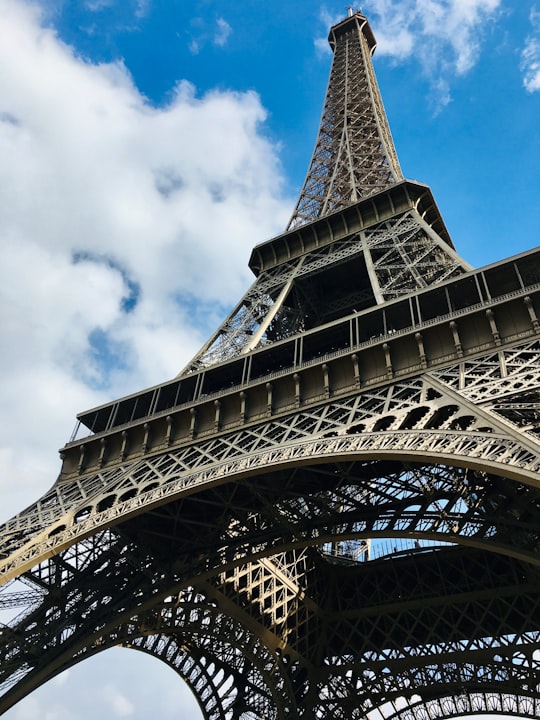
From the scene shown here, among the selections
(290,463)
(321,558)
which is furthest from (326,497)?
(321,558)

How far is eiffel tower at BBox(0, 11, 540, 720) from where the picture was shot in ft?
49.9

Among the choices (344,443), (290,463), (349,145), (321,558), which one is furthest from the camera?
(349,145)

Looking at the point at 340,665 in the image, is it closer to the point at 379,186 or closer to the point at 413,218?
the point at 413,218

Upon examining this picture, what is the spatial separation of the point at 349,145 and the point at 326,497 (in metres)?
24.2

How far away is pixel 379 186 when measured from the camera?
33219mm

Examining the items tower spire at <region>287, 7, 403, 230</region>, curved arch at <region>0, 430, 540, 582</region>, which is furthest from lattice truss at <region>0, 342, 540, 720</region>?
tower spire at <region>287, 7, 403, 230</region>

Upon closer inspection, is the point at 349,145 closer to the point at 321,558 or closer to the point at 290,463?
the point at 321,558

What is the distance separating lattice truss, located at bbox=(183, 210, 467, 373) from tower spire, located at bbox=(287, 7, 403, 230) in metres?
3.86

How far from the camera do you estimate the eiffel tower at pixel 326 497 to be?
49.9ft

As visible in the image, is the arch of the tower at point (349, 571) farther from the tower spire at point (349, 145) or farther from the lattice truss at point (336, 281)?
the tower spire at point (349, 145)

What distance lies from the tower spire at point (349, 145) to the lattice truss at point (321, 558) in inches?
659

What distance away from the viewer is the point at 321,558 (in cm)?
2848

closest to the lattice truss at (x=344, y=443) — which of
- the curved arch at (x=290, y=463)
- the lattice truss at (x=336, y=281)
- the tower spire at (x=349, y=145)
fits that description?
the curved arch at (x=290, y=463)

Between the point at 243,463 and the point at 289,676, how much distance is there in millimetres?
15675
